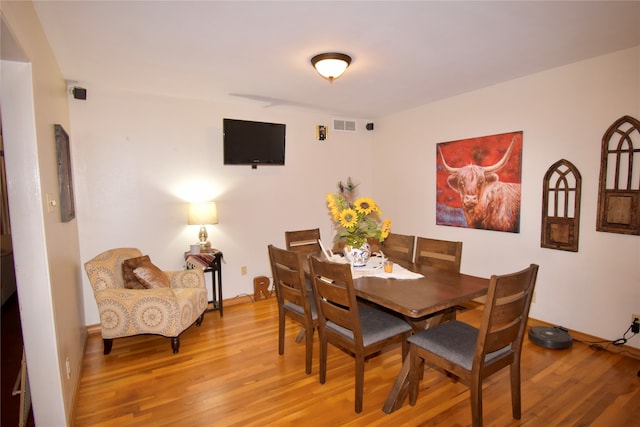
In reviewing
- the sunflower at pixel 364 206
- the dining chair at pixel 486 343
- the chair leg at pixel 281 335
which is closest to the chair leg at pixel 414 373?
the dining chair at pixel 486 343

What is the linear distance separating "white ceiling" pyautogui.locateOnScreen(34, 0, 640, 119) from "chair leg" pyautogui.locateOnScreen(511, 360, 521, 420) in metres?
2.10

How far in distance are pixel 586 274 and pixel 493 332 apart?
73.5 inches

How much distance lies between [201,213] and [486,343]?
9.74 ft

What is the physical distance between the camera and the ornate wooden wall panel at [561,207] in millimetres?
3039

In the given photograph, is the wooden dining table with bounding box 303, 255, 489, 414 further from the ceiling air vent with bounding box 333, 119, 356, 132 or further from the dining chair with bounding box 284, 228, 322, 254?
the ceiling air vent with bounding box 333, 119, 356, 132

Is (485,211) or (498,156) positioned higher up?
(498,156)

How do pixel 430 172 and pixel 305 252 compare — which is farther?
pixel 430 172

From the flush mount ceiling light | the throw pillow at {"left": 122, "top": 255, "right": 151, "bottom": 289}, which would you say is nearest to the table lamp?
the throw pillow at {"left": 122, "top": 255, "right": 151, "bottom": 289}

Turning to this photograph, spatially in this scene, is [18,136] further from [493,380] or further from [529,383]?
[529,383]

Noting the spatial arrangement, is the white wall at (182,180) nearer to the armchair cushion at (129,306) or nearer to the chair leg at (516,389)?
the armchair cushion at (129,306)

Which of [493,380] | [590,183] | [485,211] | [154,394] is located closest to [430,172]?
[485,211]

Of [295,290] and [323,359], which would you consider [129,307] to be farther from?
[323,359]

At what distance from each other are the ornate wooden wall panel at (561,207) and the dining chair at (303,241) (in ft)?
7.13

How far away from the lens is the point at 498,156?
3.60m
